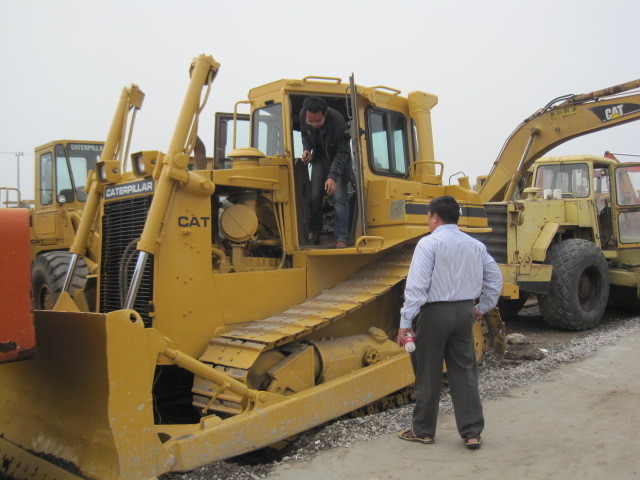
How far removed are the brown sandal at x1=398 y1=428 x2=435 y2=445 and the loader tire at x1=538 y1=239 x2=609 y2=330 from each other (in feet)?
18.6

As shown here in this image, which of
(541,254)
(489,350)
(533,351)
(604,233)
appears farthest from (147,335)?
(604,233)

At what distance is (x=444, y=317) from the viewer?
13.8 ft

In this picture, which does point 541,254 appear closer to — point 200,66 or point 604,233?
point 604,233

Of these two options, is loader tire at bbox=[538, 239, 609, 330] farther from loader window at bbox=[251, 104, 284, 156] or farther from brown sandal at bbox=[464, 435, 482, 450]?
brown sandal at bbox=[464, 435, 482, 450]

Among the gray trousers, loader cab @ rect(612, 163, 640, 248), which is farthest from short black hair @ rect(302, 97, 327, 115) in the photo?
loader cab @ rect(612, 163, 640, 248)

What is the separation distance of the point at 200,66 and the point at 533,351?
17.5 feet

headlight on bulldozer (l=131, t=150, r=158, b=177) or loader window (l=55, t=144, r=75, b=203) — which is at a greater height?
loader window (l=55, t=144, r=75, b=203)

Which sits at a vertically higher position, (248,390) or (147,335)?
(147,335)

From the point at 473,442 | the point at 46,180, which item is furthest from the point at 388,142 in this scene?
the point at 46,180

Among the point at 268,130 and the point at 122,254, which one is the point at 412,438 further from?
the point at 268,130

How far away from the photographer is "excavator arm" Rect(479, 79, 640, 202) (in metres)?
10.3

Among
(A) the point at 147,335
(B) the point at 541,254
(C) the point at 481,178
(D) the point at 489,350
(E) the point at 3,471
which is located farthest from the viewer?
(C) the point at 481,178

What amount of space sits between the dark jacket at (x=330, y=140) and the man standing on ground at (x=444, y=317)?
1557 mm

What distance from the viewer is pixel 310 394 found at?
15.3 feet
